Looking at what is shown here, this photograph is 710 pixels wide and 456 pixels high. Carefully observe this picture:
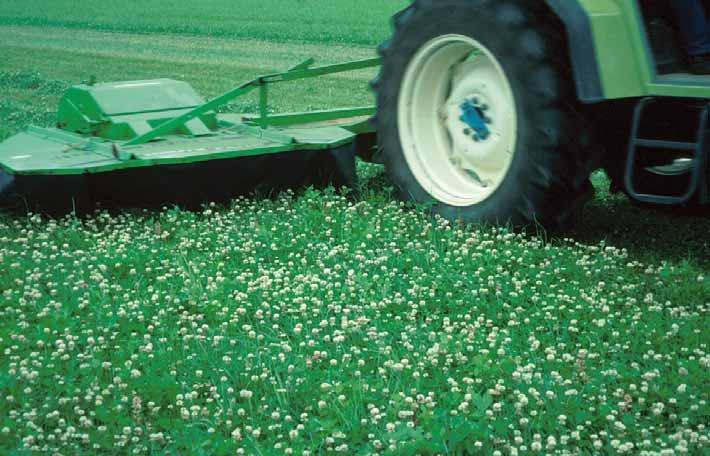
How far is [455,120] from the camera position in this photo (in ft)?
18.5

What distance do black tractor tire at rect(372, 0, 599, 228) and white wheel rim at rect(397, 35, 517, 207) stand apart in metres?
0.10

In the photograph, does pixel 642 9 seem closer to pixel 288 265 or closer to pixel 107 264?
pixel 288 265

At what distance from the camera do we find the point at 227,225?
5.69 meters

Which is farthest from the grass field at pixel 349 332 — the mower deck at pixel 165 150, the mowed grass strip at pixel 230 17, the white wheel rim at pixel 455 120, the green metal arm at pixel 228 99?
the mowed grass strip at pixel 230 17

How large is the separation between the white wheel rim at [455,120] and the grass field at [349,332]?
297mm

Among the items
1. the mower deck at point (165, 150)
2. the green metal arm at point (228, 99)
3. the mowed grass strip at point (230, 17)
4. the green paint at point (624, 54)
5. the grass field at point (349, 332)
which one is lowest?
the mowed grass strip at point (230, 17)

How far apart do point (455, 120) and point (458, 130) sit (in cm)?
6

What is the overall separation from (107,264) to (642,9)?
9.03ft

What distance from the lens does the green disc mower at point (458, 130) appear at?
4.72 meters

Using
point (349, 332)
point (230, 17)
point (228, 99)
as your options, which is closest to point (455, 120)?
point (228, 99)

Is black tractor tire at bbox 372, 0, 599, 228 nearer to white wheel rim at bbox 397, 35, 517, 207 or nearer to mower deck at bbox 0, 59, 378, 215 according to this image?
white wheel rim at bbox 397, 35, 517, 207

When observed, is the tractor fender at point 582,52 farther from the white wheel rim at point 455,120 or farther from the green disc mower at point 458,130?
the white wheel rim at point 455,120

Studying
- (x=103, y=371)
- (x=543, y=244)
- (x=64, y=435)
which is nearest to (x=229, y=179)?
(x=543, y=244)

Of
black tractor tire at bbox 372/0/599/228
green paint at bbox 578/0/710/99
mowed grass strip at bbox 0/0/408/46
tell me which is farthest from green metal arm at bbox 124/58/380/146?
mowed grass strip at bbox 0/0/408/46
